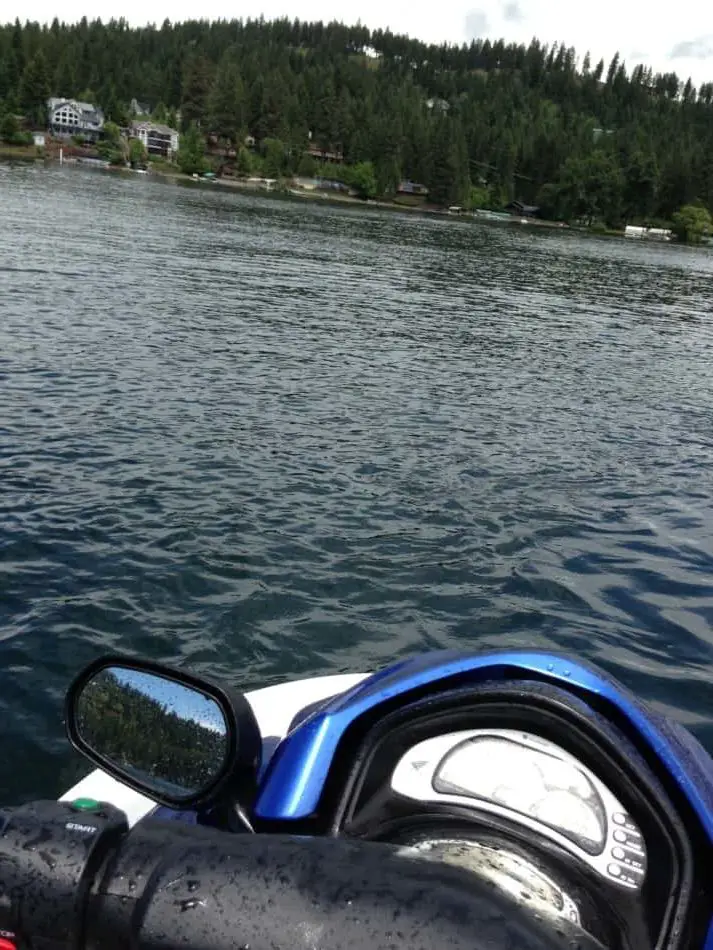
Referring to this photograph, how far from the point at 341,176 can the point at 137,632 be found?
17475 centimetres

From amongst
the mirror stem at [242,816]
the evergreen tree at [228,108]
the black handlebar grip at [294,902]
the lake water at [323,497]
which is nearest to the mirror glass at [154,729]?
the mirror stem at [242,816]

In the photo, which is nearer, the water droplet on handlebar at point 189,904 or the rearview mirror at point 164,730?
the water droplet on handlebar at point 189,904

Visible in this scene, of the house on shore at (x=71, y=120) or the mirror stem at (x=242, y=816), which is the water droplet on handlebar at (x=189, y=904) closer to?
the mirror stem at (x=242, y=816)

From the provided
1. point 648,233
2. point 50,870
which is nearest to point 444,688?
point 50,870

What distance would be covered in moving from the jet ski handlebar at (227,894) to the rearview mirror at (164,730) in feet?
2.14

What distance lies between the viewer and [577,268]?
196 ft

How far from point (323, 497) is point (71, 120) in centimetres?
18887

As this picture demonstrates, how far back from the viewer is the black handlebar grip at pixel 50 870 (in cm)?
143

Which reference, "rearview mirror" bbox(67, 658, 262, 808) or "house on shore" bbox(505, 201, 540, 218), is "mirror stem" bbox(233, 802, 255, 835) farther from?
"house on shore" bbox(505, 201, 540, 218)

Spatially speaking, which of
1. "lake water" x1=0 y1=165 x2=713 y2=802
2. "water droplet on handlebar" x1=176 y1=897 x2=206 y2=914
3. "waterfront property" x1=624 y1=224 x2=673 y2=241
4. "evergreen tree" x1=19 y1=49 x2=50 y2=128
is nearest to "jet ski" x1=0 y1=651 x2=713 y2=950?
"water droplet on handlebar" x1=176 y1=897 x2=206 y2=914

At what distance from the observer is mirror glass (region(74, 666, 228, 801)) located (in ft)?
7.53

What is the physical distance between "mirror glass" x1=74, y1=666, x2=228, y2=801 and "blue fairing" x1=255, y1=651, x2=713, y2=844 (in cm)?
19

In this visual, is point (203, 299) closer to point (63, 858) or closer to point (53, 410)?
point (53, 410)

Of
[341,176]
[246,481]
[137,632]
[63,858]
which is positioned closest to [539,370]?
[246,481]
